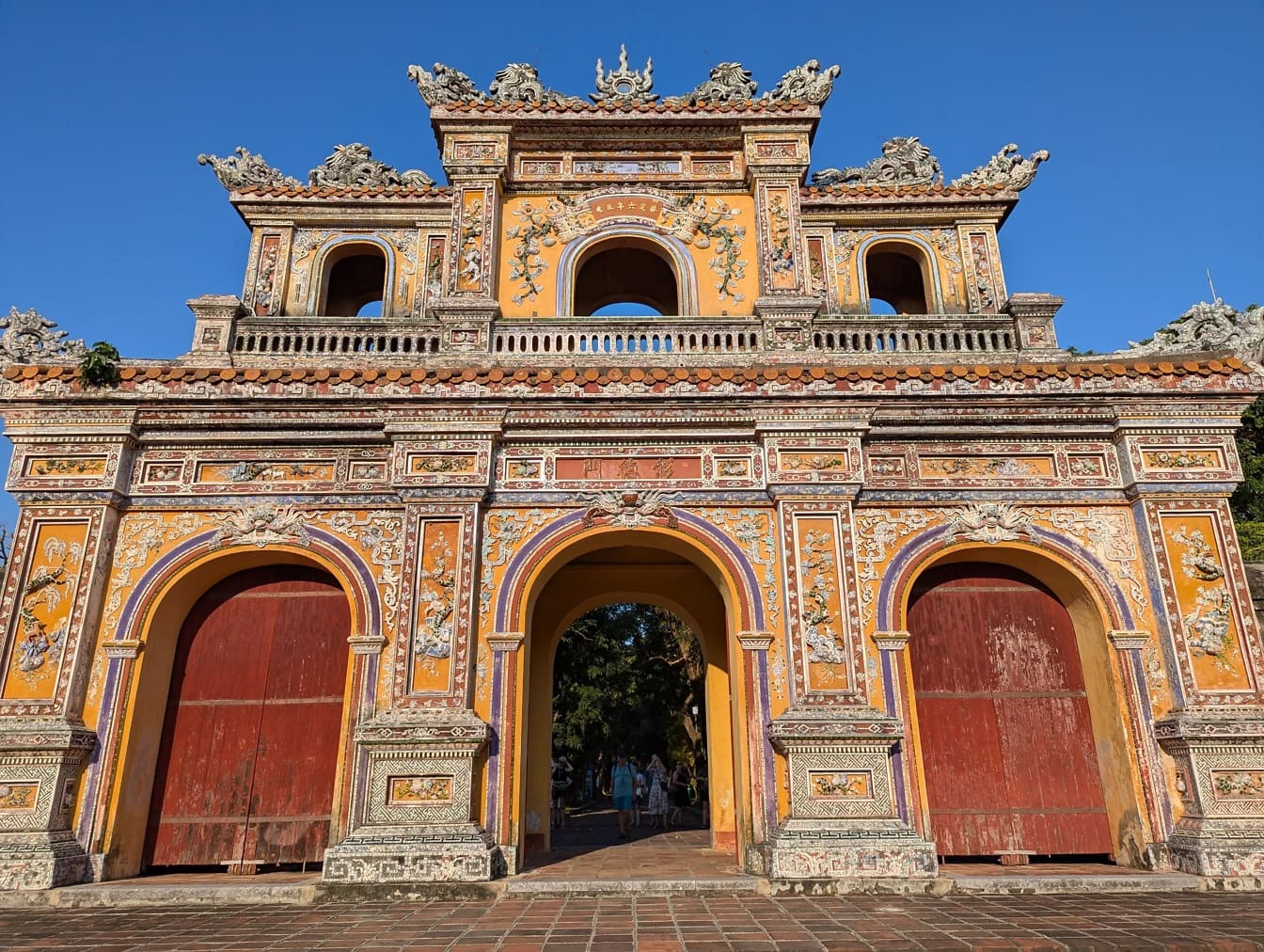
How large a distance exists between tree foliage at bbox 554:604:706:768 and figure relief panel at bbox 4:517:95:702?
51.1 ft

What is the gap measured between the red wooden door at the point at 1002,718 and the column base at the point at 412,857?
4981 mm

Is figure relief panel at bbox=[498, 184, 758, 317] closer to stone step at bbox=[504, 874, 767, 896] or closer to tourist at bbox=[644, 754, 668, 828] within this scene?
stone step at bbox=[504, 874, 767, 896]

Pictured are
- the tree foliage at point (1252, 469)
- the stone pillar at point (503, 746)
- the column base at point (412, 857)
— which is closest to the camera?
the column base at point (412, 857)

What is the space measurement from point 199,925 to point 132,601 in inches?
155

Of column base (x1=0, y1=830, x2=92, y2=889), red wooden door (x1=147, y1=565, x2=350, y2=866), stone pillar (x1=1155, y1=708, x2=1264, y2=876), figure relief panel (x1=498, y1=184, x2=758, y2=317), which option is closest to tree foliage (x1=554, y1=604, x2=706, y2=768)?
figure relief panel (x1=498, y1=184, x2=758, y2=317)

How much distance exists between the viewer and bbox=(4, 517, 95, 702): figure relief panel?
870 cm

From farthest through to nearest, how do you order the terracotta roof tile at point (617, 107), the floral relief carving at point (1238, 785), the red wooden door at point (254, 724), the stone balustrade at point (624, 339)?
1. the terracotta roof tile at point (617, 107)
2. the stone balustrade at point (624, 339)
3. the red wooden door at point (254, 724)
4. the floral relief carving at point (1238, 785)

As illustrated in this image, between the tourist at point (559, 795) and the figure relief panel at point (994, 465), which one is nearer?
the figure relief panel at point (994, 465)

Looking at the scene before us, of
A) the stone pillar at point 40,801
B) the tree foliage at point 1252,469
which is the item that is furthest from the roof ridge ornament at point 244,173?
the tree foliage at point 1252,469

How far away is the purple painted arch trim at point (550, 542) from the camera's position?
30.0ft

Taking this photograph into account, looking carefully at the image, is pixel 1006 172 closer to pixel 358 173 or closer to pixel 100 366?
pixel 358 173

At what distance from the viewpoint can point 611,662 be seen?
24.7m

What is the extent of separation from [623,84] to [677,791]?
16251 mm

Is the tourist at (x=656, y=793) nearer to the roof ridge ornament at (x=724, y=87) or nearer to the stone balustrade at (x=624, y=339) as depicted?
the stone balustrade at (x=624, y=339)
